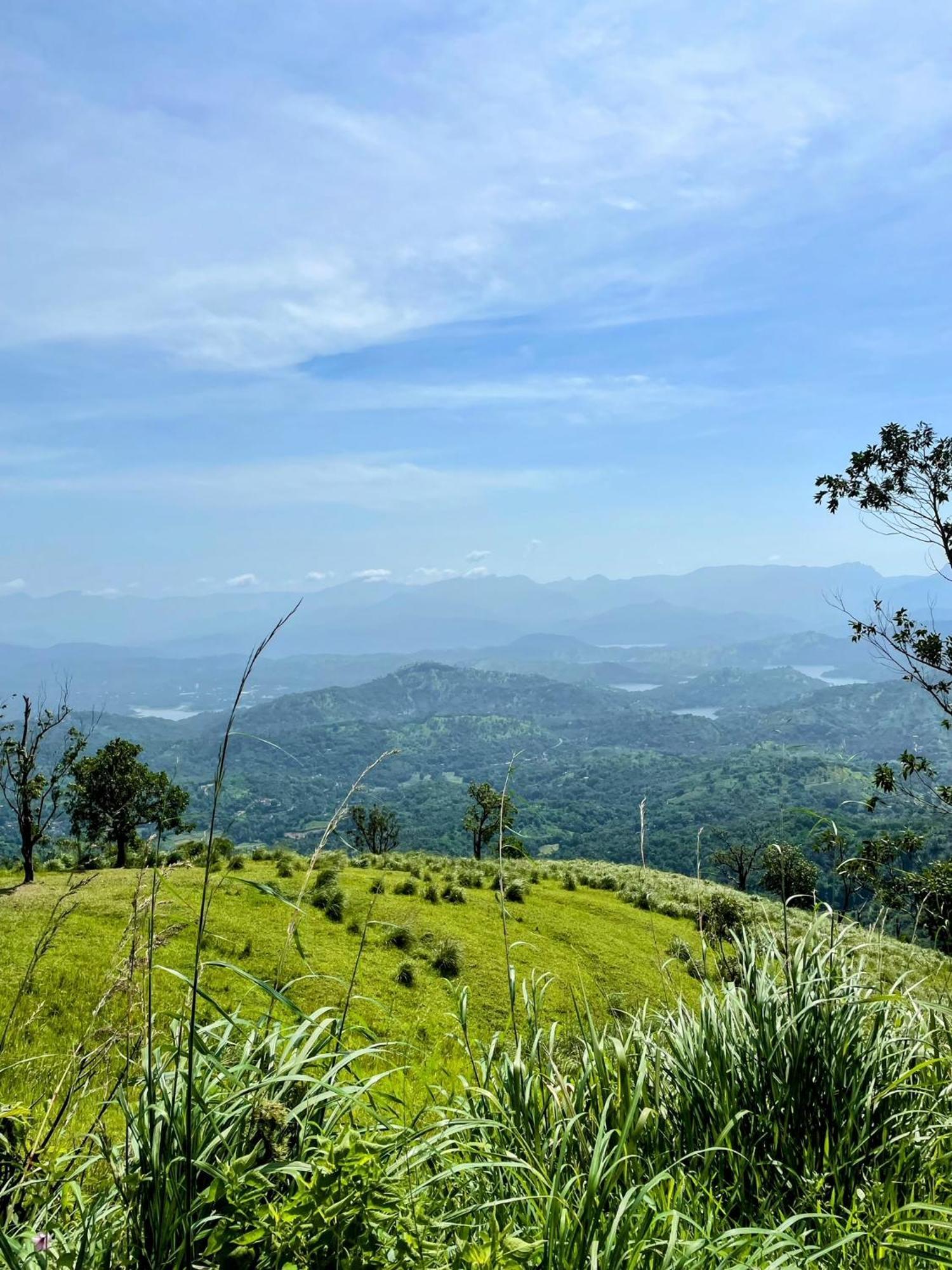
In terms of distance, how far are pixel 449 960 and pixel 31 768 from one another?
40.6 feet

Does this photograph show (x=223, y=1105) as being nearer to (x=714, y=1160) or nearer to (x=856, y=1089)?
(x=714, y=1160)

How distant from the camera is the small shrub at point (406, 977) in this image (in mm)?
10359

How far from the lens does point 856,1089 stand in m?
2.95

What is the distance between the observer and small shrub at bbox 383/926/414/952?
11.5m

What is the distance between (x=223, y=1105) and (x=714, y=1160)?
2036 mm

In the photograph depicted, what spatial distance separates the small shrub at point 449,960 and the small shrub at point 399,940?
1.47 feet

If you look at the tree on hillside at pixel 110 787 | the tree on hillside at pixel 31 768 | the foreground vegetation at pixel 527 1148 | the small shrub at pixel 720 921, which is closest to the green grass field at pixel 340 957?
the small shrub at pixel 720 921

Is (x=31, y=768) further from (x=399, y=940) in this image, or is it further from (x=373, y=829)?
(x=373, y=829)

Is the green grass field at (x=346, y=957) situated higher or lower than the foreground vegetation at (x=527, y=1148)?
lower

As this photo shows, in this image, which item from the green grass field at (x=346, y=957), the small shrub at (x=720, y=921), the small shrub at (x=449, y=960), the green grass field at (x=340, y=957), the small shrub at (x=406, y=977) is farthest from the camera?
the small shrub at (x=449, y=960)

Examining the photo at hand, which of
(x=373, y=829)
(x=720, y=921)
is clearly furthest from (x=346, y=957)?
(x=373, y=829)

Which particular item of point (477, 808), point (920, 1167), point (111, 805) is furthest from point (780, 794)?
point (920, 1167)

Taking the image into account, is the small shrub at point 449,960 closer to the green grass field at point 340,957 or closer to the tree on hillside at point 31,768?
the green grass field at point 340,957

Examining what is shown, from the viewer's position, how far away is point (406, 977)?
34.2ft
